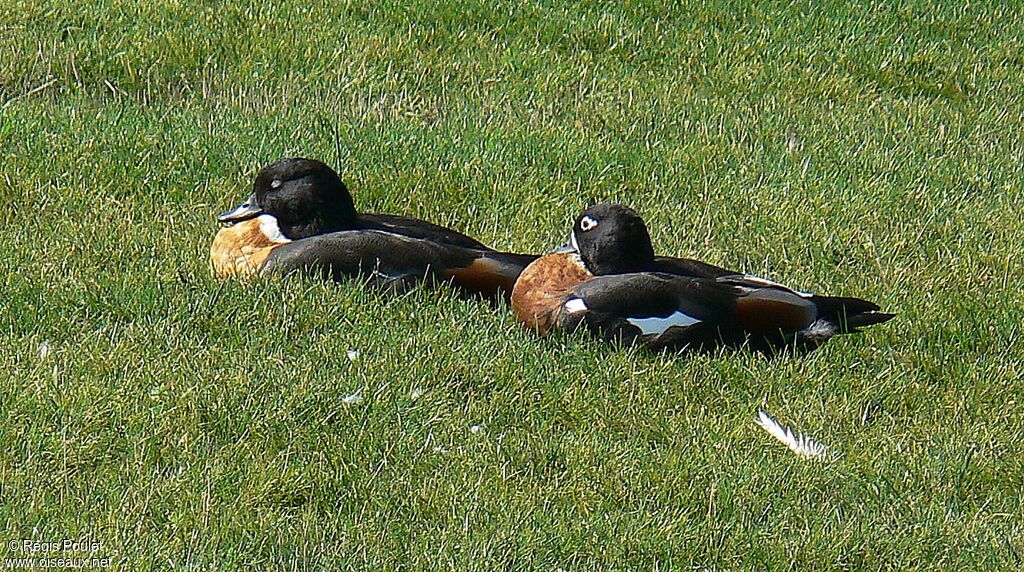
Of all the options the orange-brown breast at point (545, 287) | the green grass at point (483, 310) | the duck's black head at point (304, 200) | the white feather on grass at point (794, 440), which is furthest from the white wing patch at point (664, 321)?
the duck's black head at point (304, 200)

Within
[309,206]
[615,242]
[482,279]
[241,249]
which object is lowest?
[241,249]

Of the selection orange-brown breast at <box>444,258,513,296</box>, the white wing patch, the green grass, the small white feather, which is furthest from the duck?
the small white feather

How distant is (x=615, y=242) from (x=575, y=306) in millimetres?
415

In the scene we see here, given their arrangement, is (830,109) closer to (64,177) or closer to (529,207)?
(529,207)

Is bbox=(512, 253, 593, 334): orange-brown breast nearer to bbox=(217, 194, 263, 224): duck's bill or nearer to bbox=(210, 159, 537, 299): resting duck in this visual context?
bbox=(210, 159, 537, 299): resting duck

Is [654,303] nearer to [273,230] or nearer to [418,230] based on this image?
[418,230]

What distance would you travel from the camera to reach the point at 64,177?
23.7ft

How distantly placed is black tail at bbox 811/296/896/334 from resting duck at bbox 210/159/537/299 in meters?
1.40

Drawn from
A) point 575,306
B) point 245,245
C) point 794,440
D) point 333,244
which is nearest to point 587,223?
point 575,306

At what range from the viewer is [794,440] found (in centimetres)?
513

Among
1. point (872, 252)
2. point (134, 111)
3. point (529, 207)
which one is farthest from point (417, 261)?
point (134, 111)

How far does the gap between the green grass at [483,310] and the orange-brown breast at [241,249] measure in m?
0.18

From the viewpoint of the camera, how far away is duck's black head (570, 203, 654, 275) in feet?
19.4

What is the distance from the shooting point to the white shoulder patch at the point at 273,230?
630cm
